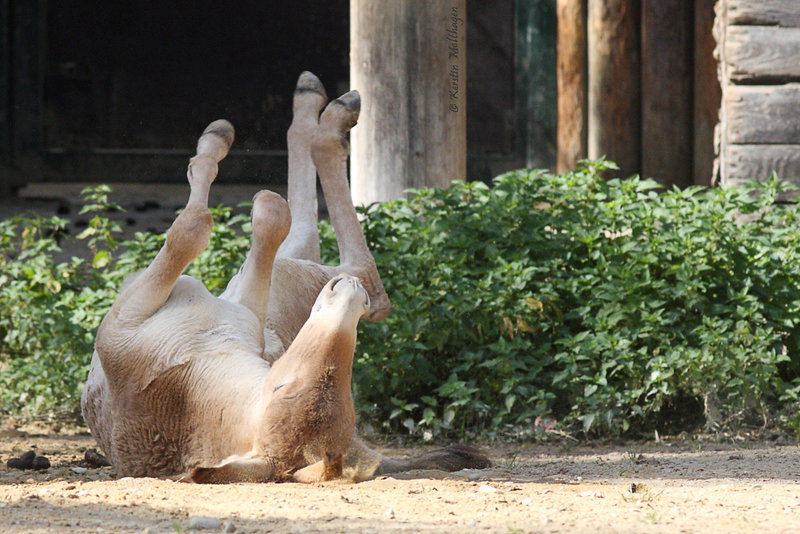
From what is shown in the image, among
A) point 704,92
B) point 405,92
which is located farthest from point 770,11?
point 405,92

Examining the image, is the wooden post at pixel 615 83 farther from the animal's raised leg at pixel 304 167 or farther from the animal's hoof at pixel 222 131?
the animal's hoof at pixel 222 131

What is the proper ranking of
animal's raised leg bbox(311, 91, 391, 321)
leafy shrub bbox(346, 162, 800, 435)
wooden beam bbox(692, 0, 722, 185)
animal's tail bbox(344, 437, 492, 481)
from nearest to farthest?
animal's tail bbox(344, 437, 492, 481), animal's raised leg bbox(311, 91, 391, 321), leafy shrub bbox(346, 162, 800, 435), wooden beam bbox(692, 0, 722, 185)

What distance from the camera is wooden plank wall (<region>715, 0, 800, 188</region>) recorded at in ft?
22.7

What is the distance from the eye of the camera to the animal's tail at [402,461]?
3.81m

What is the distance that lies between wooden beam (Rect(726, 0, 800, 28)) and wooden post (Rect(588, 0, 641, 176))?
4.60 feet

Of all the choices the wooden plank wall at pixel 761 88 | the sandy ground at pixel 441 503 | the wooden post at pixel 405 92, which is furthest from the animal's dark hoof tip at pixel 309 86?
the wooden plank wall at pixel 761 88

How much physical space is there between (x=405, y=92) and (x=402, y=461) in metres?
2.94

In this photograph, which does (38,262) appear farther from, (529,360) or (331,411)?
(331,411)

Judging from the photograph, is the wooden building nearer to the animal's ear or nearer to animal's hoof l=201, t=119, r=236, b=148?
animal's hoof l=201, t=119, r=236, b=148

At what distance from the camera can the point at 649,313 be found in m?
5.66

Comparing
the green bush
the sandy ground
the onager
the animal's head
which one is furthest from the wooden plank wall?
the animal's head

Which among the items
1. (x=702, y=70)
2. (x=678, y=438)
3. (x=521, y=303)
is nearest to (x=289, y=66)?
(x=702, y=70)

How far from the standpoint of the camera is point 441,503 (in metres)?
3.45

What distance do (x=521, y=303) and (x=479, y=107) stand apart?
4.71 m
